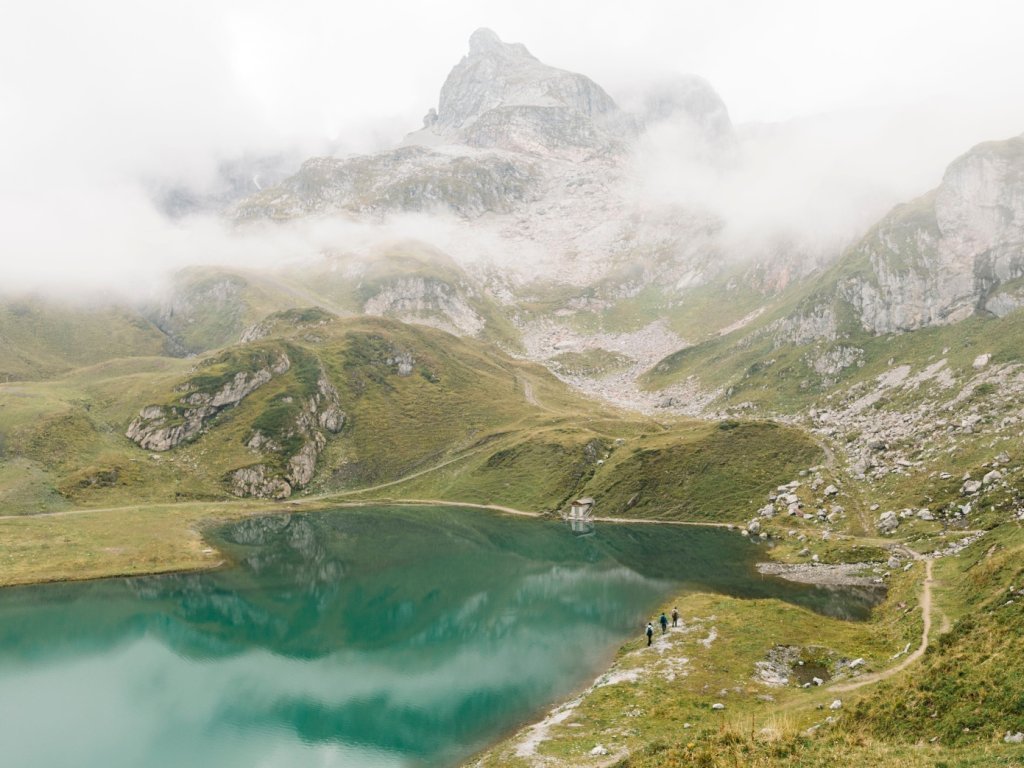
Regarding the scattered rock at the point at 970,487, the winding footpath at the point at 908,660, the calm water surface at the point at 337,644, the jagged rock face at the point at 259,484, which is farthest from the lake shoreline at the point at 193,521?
the winding footpath at the point at 908,660

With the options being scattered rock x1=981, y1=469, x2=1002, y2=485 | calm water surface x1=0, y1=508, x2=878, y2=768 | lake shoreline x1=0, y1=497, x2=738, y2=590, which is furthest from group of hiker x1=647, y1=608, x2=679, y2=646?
lake shoreline x1=0, y1=497, x2=738, y2=590

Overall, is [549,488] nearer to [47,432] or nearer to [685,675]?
[685,675]

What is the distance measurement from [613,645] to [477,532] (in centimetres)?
7722

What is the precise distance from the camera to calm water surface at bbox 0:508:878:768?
49281 millimetres

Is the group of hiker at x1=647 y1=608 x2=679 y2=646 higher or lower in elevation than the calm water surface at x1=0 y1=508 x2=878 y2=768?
higher

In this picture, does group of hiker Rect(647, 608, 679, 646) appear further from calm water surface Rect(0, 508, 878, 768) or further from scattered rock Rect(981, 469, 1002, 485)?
scattered rock Rect(981, 469, 1002, 485)

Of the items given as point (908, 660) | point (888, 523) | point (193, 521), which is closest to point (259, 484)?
point (193, 521)

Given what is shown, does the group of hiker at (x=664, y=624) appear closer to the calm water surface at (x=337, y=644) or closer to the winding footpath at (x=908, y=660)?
the calm water surface at (x=337, y=644)

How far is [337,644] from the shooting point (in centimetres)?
7206

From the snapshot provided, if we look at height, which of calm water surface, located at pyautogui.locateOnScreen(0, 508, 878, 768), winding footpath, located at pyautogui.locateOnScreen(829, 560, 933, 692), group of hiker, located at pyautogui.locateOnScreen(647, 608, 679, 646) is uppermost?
winding footpath, located at pyautogui.locateOnScreen(829, 560, 933, 692)

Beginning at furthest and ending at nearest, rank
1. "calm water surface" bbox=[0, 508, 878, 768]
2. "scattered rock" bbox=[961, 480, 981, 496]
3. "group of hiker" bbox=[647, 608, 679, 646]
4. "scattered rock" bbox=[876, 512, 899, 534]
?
"scattered rock" bbox=[876, 512, 899, 534]
"scattered rock" bbox=[961, 480, 981, 496]
"group of hiker" bbox=[647, 608, 679, 646]
"calm water surface" bbox=[0, 508, 878, 768]

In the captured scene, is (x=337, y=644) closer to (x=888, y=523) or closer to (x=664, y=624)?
(x=664, y=624)

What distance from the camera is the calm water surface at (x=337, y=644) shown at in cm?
4928

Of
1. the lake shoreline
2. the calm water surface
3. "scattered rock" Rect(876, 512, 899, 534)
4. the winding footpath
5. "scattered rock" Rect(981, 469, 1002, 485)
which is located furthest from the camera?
the lake shoreline
